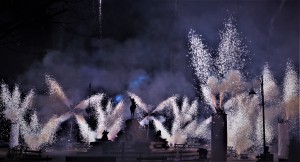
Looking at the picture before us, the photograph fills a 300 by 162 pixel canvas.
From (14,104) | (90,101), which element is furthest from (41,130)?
(90,101)

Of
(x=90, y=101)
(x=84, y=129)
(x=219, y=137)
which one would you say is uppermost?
(x=90, y=101)

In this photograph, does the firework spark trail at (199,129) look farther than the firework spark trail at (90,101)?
Yes

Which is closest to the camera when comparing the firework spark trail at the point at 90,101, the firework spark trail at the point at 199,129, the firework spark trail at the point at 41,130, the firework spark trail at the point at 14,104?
the firework spark trail at the point at 41,130

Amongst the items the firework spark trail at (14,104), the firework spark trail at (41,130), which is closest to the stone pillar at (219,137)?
the firework spark trail at (41,130)

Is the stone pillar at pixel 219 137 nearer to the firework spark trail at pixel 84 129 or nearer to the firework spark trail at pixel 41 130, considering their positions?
the firework spark trail at pixel 41 130

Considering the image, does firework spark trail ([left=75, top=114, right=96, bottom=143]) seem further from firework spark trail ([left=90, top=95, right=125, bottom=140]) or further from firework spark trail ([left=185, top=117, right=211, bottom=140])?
firework spark trail ([left=185, top=117, right=211, bottom=140])

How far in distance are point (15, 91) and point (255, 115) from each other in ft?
115

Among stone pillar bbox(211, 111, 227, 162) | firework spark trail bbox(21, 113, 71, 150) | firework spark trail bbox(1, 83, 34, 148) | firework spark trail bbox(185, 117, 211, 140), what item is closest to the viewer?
stone pillar bbox(211, 111, 227, 162)

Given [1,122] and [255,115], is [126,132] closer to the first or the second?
[255,115]

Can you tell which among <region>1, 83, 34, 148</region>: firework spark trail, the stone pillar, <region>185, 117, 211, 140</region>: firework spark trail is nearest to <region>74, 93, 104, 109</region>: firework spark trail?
<region>1, 83, 34, 148</region>: firework spark trail

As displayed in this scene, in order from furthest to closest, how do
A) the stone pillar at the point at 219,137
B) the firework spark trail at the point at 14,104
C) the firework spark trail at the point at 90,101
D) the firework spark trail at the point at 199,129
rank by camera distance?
the firework spark trail at the point at 199,129, the firework spark trail at the point at 90,101, the firework spark trail at the point at 14,104, the stone pillar at the point at 219,137

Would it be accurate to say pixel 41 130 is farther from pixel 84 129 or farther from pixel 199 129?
pixel 199 129

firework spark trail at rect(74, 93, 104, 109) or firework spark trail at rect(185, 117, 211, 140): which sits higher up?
firework spark trail at rect(74, 93, 104, 109)

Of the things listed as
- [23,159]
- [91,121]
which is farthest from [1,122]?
[23,159]
